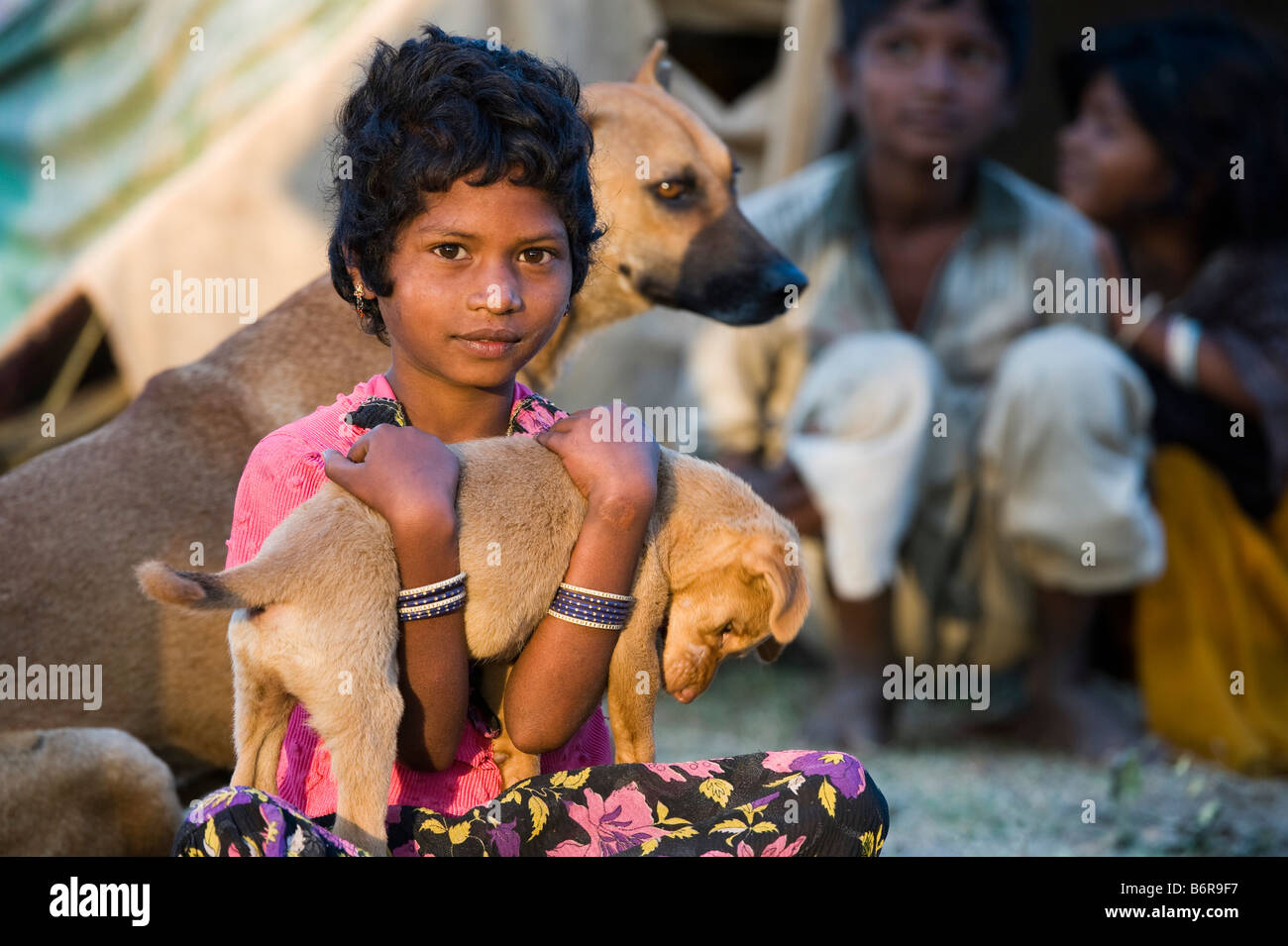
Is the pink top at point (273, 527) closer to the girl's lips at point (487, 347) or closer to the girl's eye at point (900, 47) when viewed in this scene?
the girl's lips at point (487, 347)

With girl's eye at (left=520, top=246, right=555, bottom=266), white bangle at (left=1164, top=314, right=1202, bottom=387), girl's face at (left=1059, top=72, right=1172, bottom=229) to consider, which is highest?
girl's face at (left=1059, top=72, right=1172, bottom=229)

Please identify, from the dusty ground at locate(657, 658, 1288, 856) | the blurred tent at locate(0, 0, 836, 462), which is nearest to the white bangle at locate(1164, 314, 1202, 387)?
the dusty ground at locate(657, 658, 1288, 856)

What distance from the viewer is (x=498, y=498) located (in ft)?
6.59

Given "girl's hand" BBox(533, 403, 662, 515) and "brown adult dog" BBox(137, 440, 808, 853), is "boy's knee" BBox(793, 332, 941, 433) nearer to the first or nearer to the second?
"brown adult dog" BBox(137, 440, 808, 853)

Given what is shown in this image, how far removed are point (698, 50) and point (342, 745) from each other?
18.3 ft

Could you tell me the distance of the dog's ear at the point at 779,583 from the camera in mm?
2088

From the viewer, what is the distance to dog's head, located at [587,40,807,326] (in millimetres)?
3203

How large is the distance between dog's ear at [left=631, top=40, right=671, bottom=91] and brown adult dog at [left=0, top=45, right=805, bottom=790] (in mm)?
198

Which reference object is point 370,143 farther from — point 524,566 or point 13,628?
point 13,628

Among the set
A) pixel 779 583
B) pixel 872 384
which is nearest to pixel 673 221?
pixel 779 583

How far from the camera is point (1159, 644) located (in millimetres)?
4973

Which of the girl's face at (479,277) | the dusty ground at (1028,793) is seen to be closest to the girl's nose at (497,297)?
the girl's face at (479,277)
